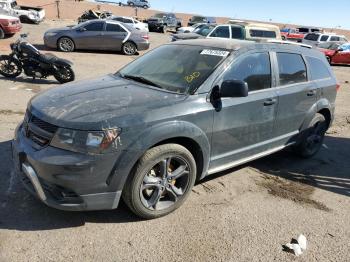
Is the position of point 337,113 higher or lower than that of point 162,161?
lower

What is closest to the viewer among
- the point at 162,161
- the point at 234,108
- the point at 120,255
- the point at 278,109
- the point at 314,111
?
the point at 120,255

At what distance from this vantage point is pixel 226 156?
446 centimetres

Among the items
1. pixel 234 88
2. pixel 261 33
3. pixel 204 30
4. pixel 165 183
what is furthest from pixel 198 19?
pixel 165 183

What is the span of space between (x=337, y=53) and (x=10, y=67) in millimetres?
19379

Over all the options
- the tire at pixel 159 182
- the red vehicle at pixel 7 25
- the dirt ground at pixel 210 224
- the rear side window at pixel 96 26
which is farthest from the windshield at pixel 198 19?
the tire at pixel 159 182

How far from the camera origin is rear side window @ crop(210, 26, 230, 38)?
58.5 ft

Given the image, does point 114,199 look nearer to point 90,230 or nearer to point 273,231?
point 90,230

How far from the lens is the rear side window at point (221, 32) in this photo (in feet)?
58.5

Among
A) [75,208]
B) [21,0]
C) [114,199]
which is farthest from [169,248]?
[21,0]

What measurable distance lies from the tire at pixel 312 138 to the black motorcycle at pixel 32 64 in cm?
701

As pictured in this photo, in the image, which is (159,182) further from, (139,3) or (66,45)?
(139,3)

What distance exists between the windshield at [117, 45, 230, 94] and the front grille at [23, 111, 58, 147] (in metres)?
1.31

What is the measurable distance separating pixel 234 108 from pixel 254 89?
49 cm

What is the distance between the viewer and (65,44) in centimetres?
1741
